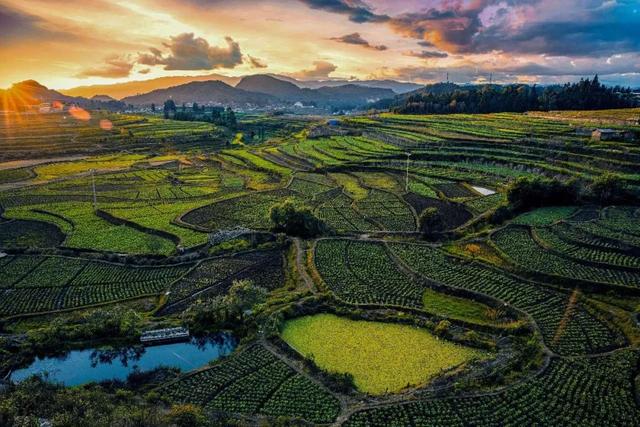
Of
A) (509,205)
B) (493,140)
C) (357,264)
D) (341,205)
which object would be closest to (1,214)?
(341,205)

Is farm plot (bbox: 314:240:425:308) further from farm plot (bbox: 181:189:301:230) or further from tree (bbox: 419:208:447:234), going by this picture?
farm plot (bbox: 181:189:301:230)

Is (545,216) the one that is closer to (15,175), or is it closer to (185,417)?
(185,417)

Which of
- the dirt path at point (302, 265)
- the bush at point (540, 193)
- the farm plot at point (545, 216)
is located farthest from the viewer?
the bush at point (540, 193)

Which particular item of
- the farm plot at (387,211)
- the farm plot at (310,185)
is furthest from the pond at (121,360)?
the farm plot at (310,185)

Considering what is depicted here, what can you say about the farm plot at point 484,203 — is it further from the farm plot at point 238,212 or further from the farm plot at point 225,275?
the farm plot at point 225,275

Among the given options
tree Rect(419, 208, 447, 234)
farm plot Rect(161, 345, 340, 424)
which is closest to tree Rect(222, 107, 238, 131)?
tree Rect(419, 208, 447, 234)
